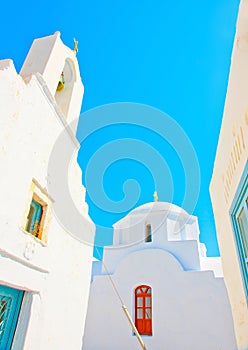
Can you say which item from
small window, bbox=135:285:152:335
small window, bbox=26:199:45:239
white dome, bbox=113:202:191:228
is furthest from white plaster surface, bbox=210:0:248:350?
white dome, bbox=113:202:191:228

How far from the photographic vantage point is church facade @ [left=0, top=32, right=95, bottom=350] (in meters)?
3.18

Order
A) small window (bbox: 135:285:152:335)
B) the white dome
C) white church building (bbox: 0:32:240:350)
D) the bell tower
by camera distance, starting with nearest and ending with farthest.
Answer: white church building (bbox: 0:32:240:350) < the bell tower < small window (bbox: 135:285:152:335) < the white dome

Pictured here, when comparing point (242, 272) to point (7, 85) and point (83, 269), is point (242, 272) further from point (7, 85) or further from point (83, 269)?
point (7, 85)

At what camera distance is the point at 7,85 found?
3391mm

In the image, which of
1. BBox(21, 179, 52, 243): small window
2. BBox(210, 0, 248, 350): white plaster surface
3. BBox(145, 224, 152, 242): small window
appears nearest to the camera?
BBox(210, 0, 248, 350): white plaster surface

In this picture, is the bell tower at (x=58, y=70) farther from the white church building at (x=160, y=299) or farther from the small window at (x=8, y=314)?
the white church building at (x=160, y=299)

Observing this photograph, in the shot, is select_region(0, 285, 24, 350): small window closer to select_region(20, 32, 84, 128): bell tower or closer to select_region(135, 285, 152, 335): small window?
select_region(20, 32, 84, 128): bell tower

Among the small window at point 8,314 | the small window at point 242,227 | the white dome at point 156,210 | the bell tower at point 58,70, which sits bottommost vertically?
the small window at point 8,314

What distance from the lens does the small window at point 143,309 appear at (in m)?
10.2

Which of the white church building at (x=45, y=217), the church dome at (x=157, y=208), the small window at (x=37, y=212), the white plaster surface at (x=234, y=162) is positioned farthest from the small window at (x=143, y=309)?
the small window at (x=37, y=212)

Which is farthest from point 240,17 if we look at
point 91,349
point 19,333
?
point 91,349

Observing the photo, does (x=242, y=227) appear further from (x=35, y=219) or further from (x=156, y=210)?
(x=156, y=210)

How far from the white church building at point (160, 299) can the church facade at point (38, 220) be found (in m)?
4.86

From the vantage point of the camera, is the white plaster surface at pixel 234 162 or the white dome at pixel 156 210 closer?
the white plaster surface at pixel 234 162
